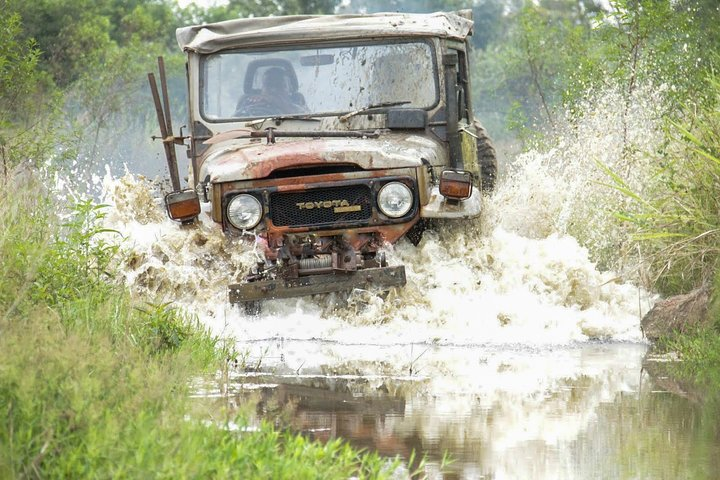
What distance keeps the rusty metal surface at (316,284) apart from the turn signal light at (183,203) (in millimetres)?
727

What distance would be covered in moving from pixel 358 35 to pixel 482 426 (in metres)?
6.01

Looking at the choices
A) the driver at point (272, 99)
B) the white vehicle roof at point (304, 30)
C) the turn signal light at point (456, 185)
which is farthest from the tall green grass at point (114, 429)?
the white vehicle roof at point (304, 30)

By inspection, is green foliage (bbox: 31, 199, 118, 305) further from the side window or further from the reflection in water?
the side window

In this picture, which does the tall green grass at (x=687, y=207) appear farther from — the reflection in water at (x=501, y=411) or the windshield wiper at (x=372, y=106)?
the windshield wiper at (x=372, y=106)

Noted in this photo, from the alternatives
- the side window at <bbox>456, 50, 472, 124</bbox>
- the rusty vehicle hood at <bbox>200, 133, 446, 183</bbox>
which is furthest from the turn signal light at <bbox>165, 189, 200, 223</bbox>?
the side window at <bbox>456, 50, 472, 124</bbox>

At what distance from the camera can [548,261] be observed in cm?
1209

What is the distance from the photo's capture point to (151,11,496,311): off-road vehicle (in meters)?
10.8

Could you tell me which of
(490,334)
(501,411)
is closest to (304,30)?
(490,334)

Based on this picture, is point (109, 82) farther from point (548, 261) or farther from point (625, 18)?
point (548, 261)

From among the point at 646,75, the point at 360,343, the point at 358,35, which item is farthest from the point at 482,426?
the point at 646,75

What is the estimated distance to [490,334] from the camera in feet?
35.1

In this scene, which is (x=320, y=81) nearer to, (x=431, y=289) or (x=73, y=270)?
(x=431, y=289)

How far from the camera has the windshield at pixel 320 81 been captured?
39.8ft

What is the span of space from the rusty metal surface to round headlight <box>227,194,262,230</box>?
54 cm
